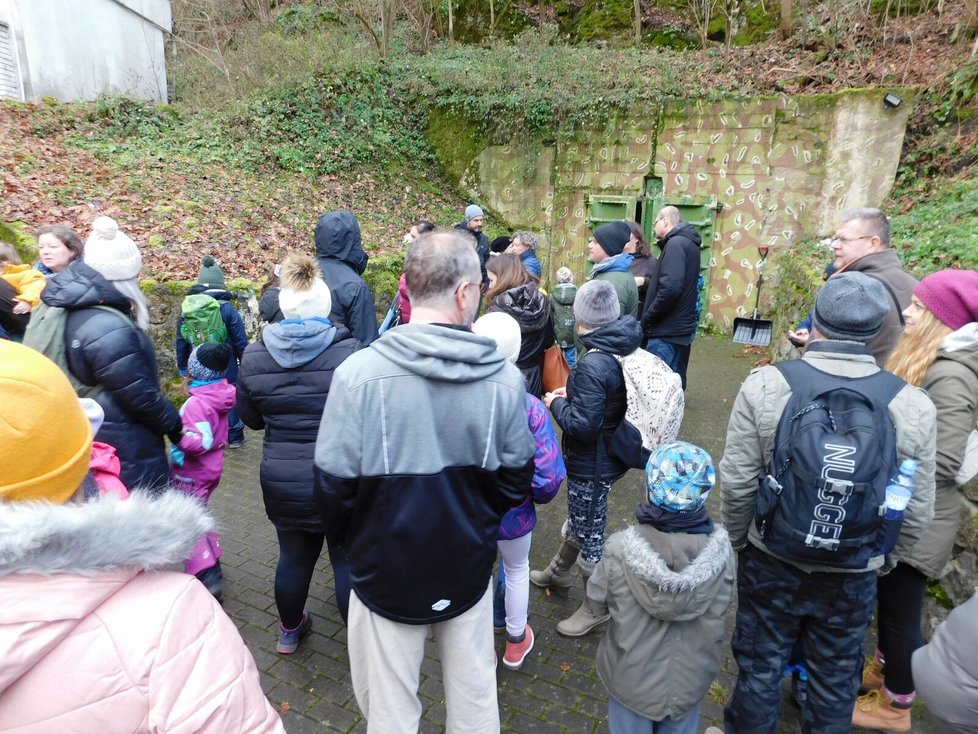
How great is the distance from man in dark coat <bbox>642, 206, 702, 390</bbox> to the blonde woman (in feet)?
9.69

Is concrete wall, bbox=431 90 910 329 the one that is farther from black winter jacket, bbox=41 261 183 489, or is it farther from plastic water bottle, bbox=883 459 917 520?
black winter jacket, bbox=41 261 183 489

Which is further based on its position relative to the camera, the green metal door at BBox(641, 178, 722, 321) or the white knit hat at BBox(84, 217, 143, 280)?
the green metal door at BBox(641, 178, 722, 321)

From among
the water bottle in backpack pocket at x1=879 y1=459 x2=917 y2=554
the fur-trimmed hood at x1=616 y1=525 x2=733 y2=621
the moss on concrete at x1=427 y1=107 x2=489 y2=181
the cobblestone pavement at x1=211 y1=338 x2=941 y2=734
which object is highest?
the moss on concrete at x1=427 y1=107 x2=489 y2=181

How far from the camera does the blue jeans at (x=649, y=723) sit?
2.34m

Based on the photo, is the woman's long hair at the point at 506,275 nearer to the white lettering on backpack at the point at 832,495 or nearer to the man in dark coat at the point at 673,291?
the man in dark coat at the point at 673,291

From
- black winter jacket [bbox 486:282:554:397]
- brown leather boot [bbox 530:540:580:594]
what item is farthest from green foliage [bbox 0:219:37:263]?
brown leather boot [bbox 530:540:580:594]

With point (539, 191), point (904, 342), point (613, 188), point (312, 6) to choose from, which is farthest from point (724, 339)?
point (312, 6)

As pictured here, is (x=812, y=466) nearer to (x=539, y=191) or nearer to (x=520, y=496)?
(x=520, y=496)

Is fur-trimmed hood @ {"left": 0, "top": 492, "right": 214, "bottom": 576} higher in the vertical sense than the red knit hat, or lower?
lower

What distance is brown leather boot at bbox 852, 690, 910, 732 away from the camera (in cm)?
277

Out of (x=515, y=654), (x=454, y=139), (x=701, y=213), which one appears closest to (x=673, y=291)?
(x=515, y=654)

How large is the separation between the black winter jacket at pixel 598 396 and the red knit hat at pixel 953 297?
4.36ft

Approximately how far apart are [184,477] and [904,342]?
3.92m

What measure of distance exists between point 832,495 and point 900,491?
35 cm
